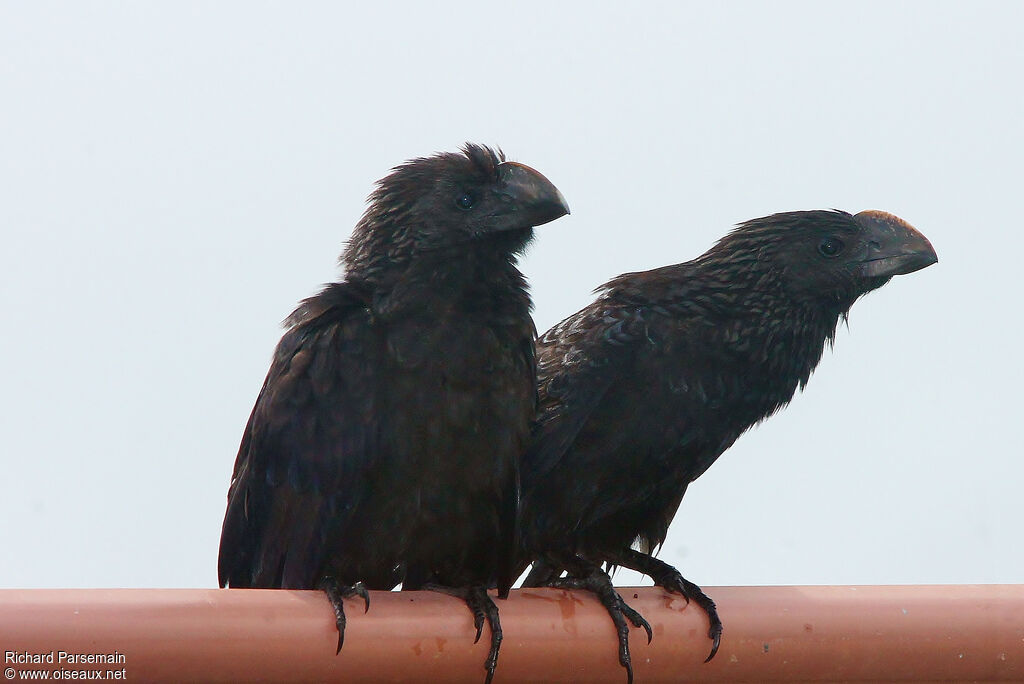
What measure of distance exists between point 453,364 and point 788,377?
1.26 m

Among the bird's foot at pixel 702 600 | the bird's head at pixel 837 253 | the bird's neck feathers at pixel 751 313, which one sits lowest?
the bird's foot at pixel 702 600

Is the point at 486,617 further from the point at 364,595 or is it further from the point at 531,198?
the point at 531,198

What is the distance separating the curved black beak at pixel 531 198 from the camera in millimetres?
3436

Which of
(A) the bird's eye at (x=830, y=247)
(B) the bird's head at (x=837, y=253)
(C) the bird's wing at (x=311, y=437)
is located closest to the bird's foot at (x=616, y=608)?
(C) the bird's wing at (x=311, y=437)

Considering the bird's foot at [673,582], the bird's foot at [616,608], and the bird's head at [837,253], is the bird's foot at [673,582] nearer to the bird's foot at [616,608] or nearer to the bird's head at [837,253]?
the bird's foot at [616,608]

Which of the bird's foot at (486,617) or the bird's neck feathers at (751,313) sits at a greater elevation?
the bird's neck feathers at (751,313)

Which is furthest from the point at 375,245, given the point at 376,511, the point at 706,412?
the point at 706,412

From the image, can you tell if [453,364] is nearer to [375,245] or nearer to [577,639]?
[375,245]

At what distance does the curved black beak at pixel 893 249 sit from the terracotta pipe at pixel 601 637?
148cm

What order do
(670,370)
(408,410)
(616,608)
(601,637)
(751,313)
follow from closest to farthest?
(601,637), (616,608), (408,410), (670,370), (751,313)

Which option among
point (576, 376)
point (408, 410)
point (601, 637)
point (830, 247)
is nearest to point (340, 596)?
point (601, 637)

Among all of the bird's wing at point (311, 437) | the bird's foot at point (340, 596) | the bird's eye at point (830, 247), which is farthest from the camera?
the bird's eye at point (830, 247)

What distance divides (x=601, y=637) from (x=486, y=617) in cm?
26

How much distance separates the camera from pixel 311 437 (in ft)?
10.6
